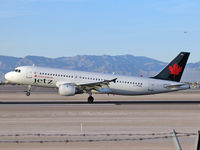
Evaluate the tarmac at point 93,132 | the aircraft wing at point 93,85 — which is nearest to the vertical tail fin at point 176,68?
the aircraft wing at point 93,85

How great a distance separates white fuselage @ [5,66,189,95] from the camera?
4806cm

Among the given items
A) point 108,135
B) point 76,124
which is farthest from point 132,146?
point 76,124

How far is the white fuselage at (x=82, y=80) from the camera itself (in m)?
48.1

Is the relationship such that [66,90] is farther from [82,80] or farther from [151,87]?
[151,87]

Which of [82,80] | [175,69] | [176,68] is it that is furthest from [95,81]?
[176,68]

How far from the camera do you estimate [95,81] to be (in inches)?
1938

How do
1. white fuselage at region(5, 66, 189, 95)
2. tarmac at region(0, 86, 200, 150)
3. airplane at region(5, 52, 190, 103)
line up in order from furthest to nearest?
white fuselage at region(5, 66, 189, 95), airplane at region(5, 52, 190, 103), tarmac at region(0, 86, 200, 150)

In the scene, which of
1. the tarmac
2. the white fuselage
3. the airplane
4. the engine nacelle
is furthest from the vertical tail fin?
the tarmac

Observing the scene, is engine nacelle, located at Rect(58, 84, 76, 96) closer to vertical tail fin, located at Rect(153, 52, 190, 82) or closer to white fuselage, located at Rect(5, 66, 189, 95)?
white fuselage, located at Rect(5, 66, 189, 95)

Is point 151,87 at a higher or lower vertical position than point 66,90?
higher

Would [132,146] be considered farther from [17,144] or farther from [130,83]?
[130,83]

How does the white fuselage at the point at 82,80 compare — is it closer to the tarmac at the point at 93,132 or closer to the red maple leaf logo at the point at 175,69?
the red maple leaf logo at the point at 175,69

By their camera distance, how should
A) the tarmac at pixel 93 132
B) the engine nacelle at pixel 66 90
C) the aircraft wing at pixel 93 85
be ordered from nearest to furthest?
the tarmac at pixel 93 132 < the engine nacelle at pixel 66 90 < the aircraft wing at pixel 93 85

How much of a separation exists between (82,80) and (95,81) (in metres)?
1.62
